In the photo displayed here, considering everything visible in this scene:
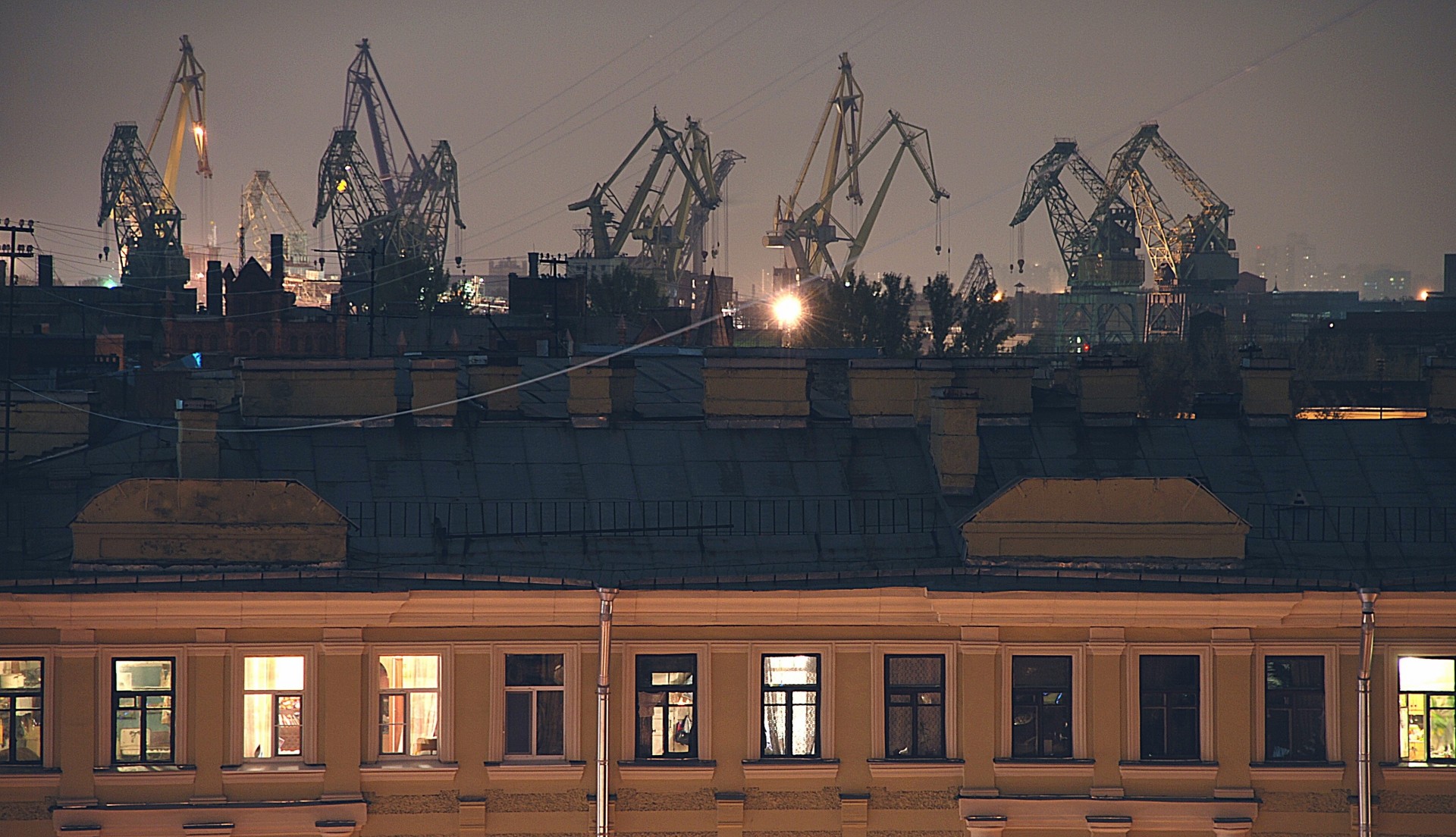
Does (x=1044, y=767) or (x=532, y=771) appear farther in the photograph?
(x=1044, y=767)

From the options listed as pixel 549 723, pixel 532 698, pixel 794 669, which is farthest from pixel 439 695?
pixel 794 669

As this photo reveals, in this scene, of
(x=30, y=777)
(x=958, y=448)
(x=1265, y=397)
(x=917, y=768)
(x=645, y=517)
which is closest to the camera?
(x=30, y=777)

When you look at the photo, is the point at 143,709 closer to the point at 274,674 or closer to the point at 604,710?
the point at 274,674

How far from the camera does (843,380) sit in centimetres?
4438

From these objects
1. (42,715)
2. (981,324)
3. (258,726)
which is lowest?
(258,726)

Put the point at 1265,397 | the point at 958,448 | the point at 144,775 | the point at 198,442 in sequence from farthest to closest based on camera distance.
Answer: the point at 1265,397 → the point at 958,448 → the point at 198,442 → the point at 144,775

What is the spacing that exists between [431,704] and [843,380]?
1060 inches

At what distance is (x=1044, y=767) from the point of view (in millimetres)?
18453

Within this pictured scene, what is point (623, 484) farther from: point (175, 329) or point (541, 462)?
point (175, 329)

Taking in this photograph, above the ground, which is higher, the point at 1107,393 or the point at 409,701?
the point at 1107,393

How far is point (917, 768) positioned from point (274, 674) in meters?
6.99

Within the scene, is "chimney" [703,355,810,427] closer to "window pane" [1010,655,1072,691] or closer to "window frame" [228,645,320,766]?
"window pane" [1010,655,1072,691]

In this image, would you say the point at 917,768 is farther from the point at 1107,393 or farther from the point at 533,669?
the point at 1107,393

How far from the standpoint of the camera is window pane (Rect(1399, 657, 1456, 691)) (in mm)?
18766
